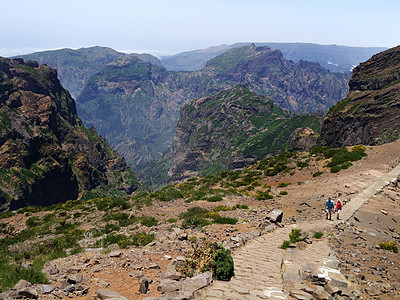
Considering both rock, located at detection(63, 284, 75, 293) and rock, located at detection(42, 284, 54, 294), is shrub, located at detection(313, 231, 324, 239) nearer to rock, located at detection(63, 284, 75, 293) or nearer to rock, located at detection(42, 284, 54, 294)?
rock, located at detection(63, 284, 75, 293)

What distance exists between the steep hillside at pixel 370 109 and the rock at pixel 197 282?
4497 inches

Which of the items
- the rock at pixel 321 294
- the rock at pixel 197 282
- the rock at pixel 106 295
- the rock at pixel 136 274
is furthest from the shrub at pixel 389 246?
the rock at pixel 106 295

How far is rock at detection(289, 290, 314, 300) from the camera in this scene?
10.1m

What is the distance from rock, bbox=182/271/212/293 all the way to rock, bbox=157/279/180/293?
1.32ft

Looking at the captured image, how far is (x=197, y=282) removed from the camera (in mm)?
10477

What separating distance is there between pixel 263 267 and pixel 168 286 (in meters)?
5.64

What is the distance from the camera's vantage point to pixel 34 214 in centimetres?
3944

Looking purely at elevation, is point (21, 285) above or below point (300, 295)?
above

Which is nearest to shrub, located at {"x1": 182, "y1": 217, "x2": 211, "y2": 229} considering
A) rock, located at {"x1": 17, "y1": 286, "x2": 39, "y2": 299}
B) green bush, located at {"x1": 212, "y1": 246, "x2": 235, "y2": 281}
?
green bush, located at {"x1": 212, "y1": 246, "x2": 235, "y2": 281}

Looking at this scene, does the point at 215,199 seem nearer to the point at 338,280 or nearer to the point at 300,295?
the point at 338,280

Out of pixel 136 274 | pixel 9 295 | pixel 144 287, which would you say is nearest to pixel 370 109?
pixel 136 274

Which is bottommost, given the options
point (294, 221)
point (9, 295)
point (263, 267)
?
point (294, 221)

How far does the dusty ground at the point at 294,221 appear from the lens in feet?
41.2

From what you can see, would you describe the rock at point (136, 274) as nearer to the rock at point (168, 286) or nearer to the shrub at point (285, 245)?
the rock at point (168, 286)
